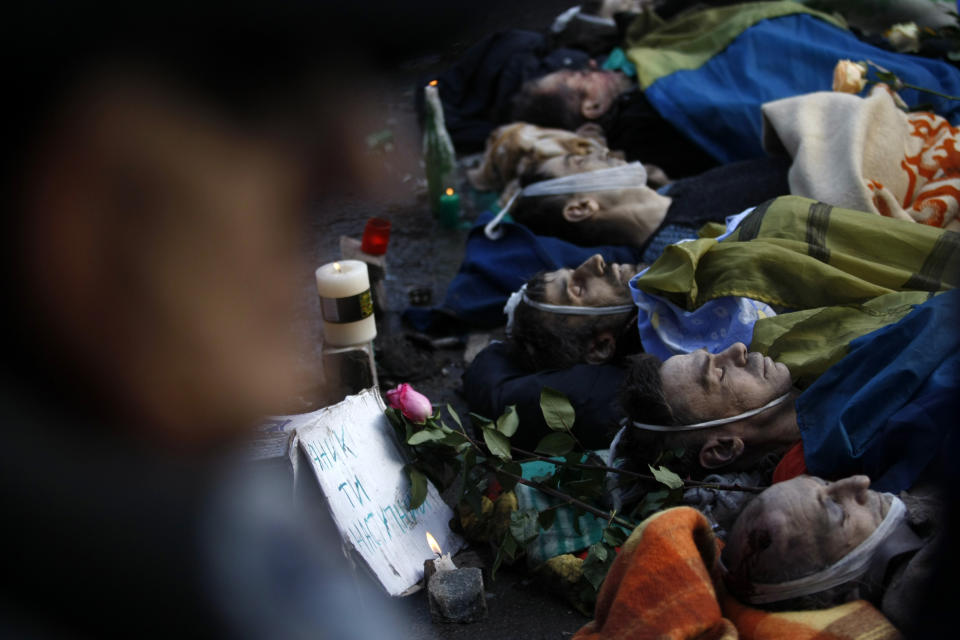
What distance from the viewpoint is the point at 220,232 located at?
0.44 m

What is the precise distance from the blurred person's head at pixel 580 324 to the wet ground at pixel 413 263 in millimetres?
472

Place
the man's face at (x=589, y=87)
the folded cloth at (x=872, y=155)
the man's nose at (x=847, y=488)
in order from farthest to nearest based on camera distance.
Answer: the man's face at (x=589, y=87) → the folded cloth at (x=872, y=155) → the man's nose at (x=847, y=488)

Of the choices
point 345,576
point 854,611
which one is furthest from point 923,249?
point 345,576

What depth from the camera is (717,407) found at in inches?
88.7

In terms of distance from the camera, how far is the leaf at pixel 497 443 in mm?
2373

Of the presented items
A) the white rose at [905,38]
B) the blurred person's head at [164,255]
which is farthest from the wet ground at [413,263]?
the white rose at [905,38]

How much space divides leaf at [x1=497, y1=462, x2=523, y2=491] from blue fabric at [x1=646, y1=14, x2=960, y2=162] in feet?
10.0

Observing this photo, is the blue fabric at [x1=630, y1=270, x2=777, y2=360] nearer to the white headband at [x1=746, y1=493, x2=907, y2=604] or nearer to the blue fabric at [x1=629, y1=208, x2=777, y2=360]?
the blue fabric at [x1=629, y1=208, x2=777, y2=360]

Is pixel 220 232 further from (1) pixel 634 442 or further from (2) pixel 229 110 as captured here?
(1) pixel 634 442

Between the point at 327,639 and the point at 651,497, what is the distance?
1.61 meters

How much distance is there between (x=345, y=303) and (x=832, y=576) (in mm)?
1915

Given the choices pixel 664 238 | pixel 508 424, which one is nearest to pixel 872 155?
pixel 664 238

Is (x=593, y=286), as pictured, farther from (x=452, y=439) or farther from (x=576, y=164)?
(x=576, y=164)

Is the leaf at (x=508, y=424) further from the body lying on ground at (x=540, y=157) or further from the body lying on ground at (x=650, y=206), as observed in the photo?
the body lying on ground at (x=540, y=157)
